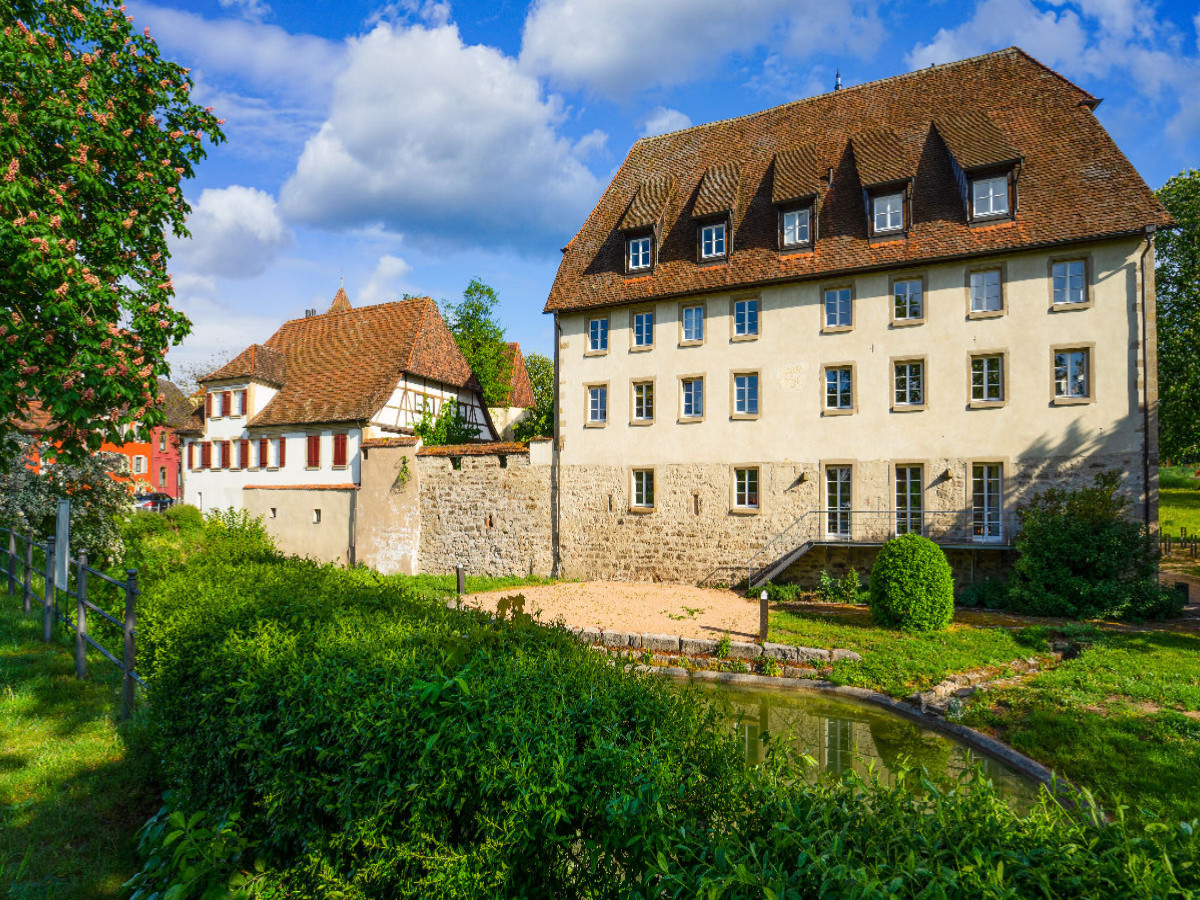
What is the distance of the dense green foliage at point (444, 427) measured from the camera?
26375 millimetres

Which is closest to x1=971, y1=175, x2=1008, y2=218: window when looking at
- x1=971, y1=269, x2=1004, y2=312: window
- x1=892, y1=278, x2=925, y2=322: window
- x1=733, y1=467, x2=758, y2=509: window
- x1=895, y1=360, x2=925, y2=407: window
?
x1=971, y1=269, x2=1004, y2=312: window

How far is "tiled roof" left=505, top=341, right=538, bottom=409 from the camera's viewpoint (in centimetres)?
3706

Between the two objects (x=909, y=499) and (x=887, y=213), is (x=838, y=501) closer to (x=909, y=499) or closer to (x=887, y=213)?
(x=909, y=499)

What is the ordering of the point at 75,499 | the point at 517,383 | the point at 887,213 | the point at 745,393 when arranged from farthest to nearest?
the point at 517,383, the point at 745,393, the point at 887,213, the point at 75,499

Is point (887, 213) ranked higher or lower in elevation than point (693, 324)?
higher

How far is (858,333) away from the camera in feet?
58.4

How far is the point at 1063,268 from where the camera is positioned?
15922 millimetres

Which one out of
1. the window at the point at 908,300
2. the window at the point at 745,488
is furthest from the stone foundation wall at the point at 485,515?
the window at the point at 908,300

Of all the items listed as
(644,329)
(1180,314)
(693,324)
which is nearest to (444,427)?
(644,329)

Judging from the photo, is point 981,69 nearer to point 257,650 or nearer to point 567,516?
point 567,516

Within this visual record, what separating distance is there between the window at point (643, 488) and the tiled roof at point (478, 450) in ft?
13.3

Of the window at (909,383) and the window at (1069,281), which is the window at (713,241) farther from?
the window at (1069,281)

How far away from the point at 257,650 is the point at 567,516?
1747cm

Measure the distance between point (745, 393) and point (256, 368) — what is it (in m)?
21.4
